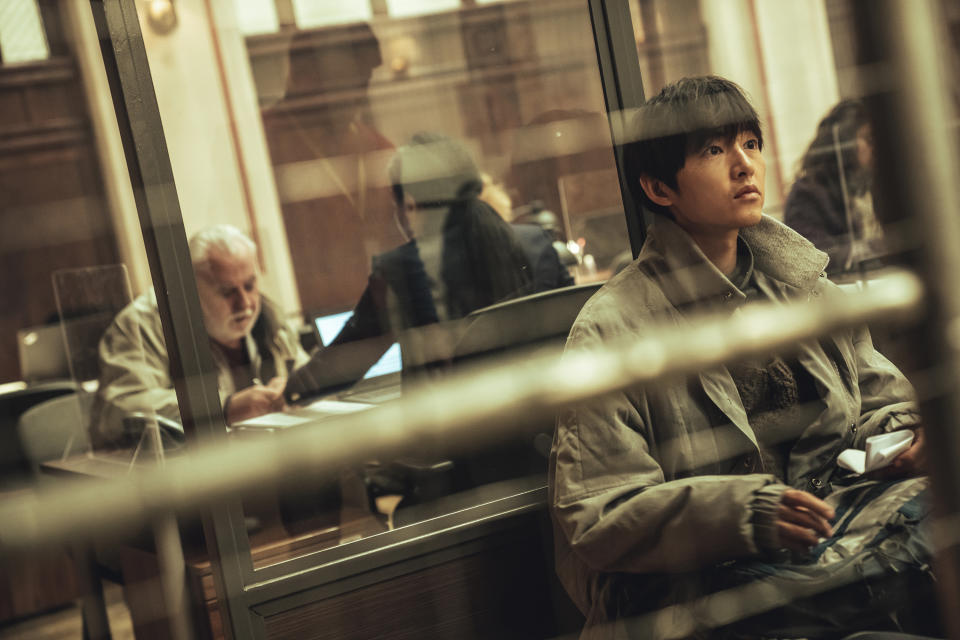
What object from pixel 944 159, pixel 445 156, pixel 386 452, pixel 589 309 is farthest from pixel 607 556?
pixel 445 156

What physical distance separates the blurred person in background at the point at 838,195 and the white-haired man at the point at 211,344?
1.44 metres

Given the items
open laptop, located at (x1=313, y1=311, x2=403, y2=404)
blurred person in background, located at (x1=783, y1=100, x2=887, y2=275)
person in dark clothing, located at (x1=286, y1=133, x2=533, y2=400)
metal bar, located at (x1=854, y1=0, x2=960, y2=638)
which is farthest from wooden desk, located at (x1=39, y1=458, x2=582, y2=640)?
blurred person in background, located at (x1=783, y1=100, x2=887, y2=275)

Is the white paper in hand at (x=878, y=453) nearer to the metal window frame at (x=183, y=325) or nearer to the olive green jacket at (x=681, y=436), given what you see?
the olive green jacket at (x=681, y=436)

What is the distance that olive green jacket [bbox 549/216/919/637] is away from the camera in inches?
42.8

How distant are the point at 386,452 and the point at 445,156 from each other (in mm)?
2088

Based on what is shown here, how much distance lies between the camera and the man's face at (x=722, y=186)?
132 cm

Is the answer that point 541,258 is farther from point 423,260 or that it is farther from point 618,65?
point 618,65

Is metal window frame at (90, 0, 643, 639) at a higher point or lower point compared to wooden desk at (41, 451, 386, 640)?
higher

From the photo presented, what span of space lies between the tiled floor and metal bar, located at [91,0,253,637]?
181 cm

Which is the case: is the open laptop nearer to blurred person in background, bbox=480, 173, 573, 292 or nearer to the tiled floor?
blurred person in background, bbox=480, 173, 573, 292

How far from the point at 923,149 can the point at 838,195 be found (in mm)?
2503

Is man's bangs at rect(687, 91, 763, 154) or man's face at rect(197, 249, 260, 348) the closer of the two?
man's bangs at rect(687, 91, 763, 154)

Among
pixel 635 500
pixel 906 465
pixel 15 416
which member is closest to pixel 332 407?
pixel 635 500

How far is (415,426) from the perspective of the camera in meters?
0.33
